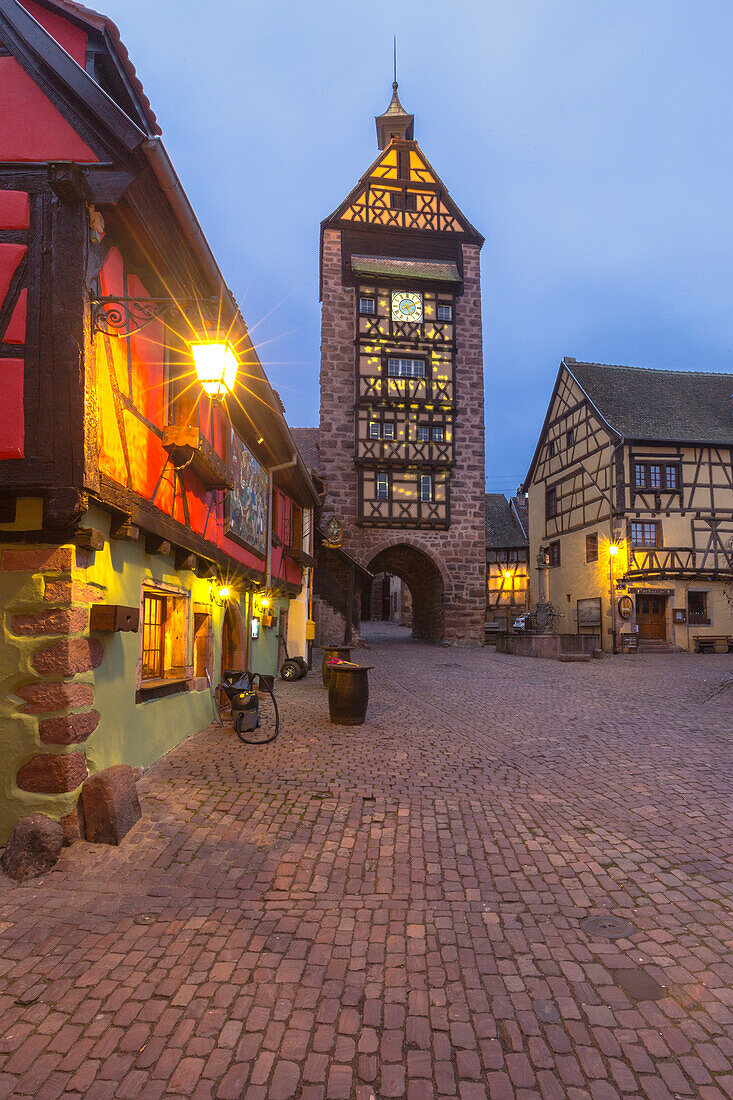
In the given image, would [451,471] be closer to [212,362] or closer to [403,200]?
[403,200]

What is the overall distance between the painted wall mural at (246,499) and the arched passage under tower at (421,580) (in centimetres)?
1406

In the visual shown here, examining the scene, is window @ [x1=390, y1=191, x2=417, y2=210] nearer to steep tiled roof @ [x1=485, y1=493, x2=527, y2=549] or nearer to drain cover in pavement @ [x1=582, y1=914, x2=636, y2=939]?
steep tiled roof @ [x1=485, y1=493, x2=527, y2=549]

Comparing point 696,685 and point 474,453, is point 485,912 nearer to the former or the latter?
point 696,685

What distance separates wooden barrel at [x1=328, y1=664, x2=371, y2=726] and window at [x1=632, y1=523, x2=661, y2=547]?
18462 mm

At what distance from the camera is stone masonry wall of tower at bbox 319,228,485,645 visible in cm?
2508

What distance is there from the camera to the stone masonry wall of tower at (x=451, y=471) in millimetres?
25078

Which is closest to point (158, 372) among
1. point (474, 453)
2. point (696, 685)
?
point (696, 685)

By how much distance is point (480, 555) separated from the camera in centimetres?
2594

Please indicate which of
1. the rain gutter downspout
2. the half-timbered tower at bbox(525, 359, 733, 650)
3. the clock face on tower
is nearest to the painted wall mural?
the rain gutter downspout

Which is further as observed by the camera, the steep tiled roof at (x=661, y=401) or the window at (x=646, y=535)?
the steep tiled roof at (x=661, y=401)

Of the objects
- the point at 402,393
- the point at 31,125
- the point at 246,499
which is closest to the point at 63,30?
the point at 31,125

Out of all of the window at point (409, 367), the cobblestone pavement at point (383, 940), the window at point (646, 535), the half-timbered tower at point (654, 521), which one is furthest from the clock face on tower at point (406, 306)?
the cobblestone pavement at point (383, 940)

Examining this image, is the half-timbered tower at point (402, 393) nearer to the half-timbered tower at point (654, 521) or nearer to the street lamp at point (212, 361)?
the half-timbered tower at point (654, 521)

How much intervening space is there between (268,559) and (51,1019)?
905cm
